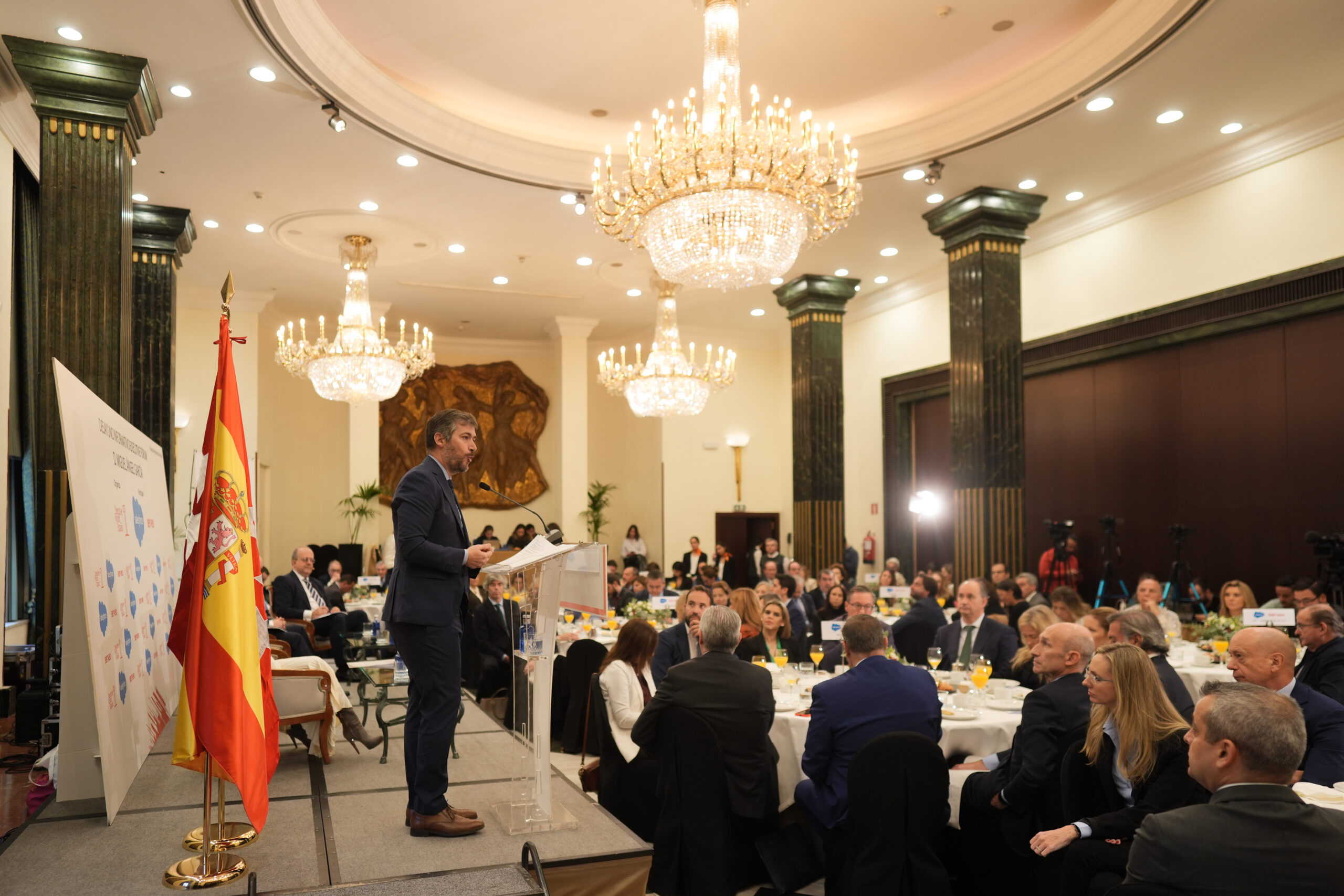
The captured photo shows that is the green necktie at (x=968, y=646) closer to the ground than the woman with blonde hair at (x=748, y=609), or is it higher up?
closer to the ground

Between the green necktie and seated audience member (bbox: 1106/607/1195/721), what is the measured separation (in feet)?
6.37

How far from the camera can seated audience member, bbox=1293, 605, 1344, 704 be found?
14.3ft

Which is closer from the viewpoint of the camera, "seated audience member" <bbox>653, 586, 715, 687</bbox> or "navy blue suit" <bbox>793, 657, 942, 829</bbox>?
"navy blue suit" <bbox>793, 657, 942, 829</bbox>

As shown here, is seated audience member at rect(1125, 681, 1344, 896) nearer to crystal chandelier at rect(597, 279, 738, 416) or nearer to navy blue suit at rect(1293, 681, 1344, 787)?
navy blue suit at rect(1293, 681, 1344, 787)

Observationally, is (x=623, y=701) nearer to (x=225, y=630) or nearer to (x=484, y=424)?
(x=225, y=630)

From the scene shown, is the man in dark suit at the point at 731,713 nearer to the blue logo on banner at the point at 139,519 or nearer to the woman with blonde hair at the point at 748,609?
the woman with blonde hair at the point at 748,609

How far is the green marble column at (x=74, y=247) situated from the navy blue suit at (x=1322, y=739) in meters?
6.95

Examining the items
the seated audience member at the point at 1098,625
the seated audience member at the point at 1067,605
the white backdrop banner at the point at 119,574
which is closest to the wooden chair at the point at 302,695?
the white backdrop banner at the point at 119,574

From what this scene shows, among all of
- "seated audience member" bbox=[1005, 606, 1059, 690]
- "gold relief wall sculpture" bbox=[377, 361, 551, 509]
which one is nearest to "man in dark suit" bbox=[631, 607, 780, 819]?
"seated audience member" bbox=[1005, 606, 1059, 690]

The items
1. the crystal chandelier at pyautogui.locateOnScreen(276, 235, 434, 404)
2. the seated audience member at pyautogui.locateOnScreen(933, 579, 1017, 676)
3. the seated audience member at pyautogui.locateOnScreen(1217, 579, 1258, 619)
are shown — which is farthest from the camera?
the crystal chandelier at pyautogui.locateOnScreen(276, 235, 434, 404)

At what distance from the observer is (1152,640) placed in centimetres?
427

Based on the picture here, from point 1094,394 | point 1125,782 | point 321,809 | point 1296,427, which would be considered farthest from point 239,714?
point 1094,394

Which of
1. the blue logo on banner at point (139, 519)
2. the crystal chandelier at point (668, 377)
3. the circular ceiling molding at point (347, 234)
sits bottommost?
the blue logo on banner at point (139, 519)

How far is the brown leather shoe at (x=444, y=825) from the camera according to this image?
150 inches
